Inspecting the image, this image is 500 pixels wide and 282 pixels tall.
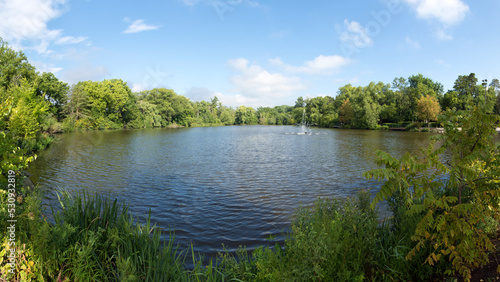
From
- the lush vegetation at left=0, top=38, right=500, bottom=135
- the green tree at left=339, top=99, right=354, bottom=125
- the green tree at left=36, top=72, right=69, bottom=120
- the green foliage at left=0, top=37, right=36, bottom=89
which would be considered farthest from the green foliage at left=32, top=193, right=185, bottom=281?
the green tree at left=339, top=99, right=354, bottom=125

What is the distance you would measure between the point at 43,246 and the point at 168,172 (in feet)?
40.1

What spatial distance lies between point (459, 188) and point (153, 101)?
102655mm

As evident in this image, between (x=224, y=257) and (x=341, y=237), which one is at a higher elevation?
(x=341, y=237)

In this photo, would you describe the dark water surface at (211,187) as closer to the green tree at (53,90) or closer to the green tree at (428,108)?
the green tree at (53,90)

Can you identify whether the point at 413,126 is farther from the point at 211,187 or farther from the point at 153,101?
the point at 153,101

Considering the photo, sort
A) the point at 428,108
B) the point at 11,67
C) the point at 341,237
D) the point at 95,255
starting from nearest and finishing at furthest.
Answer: the point at 95,255 < the point at 341,237 < the point at 11,67 < the point at 428,108

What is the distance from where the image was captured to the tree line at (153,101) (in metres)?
40.8

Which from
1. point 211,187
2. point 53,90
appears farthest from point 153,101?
point 211,187

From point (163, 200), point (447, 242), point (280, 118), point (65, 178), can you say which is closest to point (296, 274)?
point (447, 242)

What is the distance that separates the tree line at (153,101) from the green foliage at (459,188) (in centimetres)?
2149

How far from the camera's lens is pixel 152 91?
103438mm

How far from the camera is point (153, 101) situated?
3851 inches

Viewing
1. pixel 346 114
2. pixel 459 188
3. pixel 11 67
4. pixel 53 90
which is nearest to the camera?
pixel 459 188

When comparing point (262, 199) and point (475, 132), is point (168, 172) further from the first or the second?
point (475, 132)
